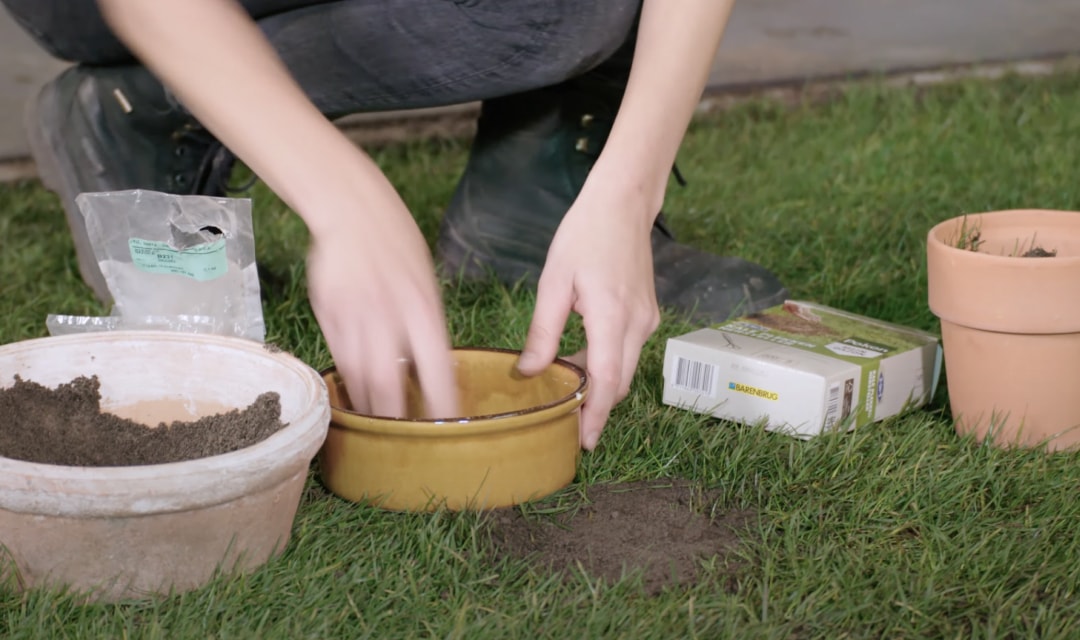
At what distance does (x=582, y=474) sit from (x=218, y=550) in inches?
16.3

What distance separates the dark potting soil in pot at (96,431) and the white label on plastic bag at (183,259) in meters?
0.19

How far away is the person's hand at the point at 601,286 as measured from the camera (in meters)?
1.23

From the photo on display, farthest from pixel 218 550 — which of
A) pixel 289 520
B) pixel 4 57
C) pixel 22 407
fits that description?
pixel 4 57

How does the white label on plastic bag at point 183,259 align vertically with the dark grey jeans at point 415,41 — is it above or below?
below

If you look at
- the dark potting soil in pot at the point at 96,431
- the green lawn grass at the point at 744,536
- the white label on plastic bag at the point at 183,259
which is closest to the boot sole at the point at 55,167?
the green lawn grass at the point at 744,536

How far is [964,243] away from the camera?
1.54m

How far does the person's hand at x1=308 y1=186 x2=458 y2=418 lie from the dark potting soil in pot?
0.50 feet

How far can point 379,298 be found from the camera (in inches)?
43.3

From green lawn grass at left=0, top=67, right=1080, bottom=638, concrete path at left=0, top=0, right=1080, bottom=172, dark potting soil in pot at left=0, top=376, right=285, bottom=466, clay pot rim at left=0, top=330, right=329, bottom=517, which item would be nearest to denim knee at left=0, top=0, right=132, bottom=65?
green lawn grass at left=0, top=67, right=1080, bottom=638

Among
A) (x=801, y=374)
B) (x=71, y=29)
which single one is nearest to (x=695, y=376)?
(x=801, y=374)

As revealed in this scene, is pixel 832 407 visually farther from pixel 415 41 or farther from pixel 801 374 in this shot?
pixel 415 41

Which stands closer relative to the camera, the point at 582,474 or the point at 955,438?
the point at 582,474

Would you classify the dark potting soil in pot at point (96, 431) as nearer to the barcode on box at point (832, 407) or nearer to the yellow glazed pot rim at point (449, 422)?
the yellow glazed pot rim at point (449, 422)

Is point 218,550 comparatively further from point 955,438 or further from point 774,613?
point 955,438
